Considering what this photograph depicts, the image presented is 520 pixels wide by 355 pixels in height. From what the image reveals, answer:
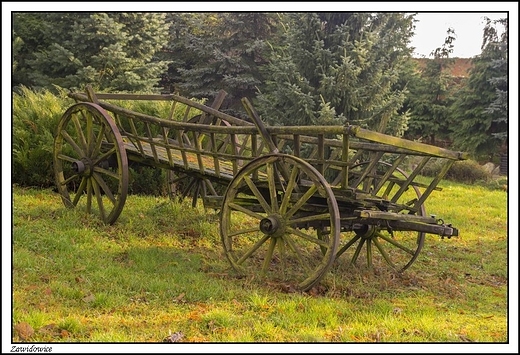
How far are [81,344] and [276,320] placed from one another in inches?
63.1

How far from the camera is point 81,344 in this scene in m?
4.20

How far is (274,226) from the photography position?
18.8 ft

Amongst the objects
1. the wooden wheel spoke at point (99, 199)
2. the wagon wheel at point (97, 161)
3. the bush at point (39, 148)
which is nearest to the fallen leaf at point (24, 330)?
the wagon wheel at point (97, 161)

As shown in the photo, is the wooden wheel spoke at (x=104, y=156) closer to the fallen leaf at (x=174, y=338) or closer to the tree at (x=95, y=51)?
the fallen leaf at (x=174, y=338)

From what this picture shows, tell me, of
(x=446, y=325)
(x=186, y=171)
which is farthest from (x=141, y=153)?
(x=446, y=325)

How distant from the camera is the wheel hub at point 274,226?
5742 millimetres

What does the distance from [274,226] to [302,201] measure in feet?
1.29

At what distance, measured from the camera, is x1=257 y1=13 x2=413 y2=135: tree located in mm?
13219

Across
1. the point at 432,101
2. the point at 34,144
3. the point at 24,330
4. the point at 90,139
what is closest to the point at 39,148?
the point at 34,144

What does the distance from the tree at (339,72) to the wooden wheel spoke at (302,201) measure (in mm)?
7270

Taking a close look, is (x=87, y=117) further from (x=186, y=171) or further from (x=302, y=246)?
(x=302, y=246)

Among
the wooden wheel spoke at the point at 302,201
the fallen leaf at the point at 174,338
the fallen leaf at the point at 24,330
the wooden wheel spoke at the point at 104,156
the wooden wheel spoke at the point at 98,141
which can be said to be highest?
the wooden wheel spoke at the point at 98,141

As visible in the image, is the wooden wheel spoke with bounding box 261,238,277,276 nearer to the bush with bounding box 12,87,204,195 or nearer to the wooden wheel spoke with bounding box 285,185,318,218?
the wooden wheel spoke with bounding box 285,185,318,218

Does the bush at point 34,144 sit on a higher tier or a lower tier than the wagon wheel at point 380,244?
higher
